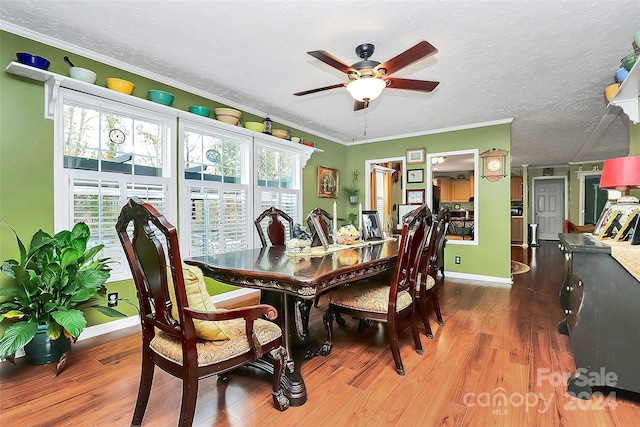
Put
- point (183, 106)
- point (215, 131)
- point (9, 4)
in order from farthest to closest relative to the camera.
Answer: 1. point (215, 131)
2. point (183, 106)
3. point (9, 4)

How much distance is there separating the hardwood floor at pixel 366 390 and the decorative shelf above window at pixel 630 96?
2081 millimetres

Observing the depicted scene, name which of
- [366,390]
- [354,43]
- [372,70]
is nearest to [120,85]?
[354,43]

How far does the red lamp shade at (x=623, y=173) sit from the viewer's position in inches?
74.9

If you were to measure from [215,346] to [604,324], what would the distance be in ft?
6.96

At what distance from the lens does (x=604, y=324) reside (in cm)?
175

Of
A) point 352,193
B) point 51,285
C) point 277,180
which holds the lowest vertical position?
point 51,285

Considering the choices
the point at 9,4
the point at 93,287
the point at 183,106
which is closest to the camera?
the point at 9,4

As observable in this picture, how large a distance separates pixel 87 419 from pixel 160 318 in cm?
82

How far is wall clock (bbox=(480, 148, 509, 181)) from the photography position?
15.1 feet

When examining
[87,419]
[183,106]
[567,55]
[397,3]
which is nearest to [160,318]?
[87,419]

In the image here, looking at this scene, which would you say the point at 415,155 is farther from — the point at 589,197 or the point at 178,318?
the point at 589,197

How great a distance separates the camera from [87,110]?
2.70m

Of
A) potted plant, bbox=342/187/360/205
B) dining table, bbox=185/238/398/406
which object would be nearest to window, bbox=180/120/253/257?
dining table, bbox=185/238/398/406

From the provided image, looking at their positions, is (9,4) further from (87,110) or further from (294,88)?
(294,88)
